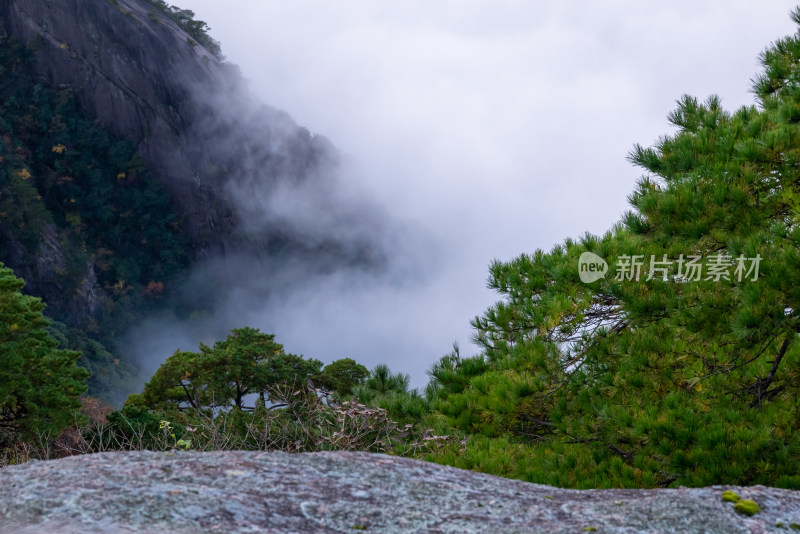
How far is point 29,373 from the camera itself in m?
13.5

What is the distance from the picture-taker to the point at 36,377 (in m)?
13.6

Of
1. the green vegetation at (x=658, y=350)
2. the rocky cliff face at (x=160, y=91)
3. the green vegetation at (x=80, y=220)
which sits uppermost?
the rocky cliff face at (x=160, y=91)

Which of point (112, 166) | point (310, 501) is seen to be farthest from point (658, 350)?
point (112, 166)

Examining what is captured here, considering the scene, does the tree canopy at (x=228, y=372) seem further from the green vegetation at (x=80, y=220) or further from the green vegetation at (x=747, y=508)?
the green vegetation at (x=80, y=220)

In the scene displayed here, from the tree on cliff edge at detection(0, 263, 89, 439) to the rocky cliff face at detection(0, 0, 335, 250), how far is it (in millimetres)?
36151

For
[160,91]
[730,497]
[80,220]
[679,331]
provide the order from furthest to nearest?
[160,91] < [80,220] < [679,331] < [730,497]

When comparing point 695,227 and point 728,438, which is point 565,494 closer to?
point 728,438

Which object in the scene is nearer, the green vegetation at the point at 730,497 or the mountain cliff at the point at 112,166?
the green vegetation at the point at 730,497

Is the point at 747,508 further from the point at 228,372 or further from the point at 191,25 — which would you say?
the point at 191,25

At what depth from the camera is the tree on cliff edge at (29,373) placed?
12.7m

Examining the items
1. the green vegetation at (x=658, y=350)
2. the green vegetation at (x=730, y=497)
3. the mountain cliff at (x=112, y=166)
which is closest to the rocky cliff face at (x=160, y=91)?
the mountain cliff at (x=112, y=166)

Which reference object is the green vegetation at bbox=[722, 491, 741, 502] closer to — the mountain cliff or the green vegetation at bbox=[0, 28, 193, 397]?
the green vegetation at bbox=[0, 28, 193, 397]

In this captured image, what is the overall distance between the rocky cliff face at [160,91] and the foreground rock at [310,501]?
158 ft

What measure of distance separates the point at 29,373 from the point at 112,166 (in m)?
36.4
